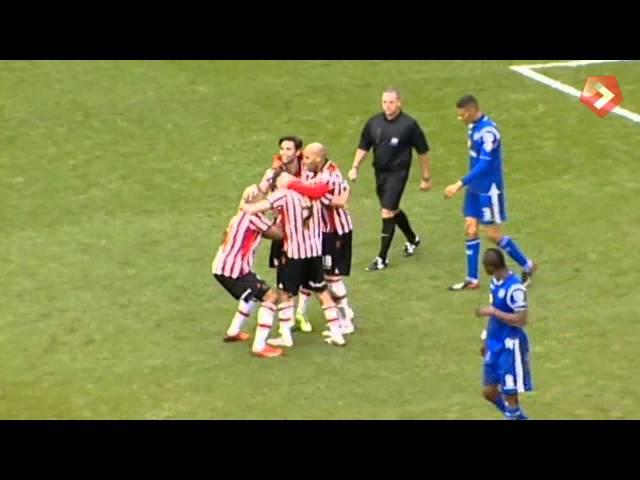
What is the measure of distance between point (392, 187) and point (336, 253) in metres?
2.36

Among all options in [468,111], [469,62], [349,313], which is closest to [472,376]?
[349,313]

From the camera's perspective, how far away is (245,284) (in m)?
19.7

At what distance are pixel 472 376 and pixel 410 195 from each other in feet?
21.7

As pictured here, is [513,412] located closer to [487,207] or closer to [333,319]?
[333,319]

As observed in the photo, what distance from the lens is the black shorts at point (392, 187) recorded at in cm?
2248

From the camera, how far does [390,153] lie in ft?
73.4

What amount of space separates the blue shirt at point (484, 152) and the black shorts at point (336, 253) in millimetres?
1608

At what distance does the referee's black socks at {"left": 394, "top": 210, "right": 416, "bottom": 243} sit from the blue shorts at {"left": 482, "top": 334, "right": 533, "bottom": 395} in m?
5.35

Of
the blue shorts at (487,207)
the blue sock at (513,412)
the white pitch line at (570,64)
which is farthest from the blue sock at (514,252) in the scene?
the white pitch line at (570,64)

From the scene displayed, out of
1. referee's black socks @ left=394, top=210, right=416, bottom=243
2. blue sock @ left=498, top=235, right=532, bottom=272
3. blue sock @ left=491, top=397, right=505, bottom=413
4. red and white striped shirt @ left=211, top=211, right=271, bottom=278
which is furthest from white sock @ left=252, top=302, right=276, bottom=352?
referee's black socks @ left=394, top=210, right=416, bottom=243

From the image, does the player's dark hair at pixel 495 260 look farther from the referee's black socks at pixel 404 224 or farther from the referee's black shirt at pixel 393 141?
the referee's black socks at pixel 404 224

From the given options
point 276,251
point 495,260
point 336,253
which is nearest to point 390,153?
point 336,253

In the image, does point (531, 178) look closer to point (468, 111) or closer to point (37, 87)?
point (468, 111)

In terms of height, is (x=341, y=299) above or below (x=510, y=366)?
above
